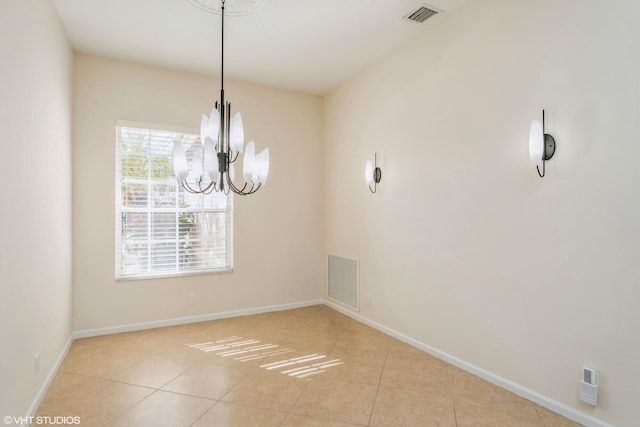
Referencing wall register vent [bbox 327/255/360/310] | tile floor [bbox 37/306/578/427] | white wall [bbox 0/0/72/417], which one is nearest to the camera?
white wall [bbox 0/0/72/417]

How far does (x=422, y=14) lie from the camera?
2.95m

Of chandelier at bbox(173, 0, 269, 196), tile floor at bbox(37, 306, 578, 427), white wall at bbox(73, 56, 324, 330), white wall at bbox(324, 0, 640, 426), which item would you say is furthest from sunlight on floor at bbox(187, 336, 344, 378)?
chandelier at bbox(173, 0, 269, 196)

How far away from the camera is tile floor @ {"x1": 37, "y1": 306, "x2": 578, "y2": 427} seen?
7.23 ft

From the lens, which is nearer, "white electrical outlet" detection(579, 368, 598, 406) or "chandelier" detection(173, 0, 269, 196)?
"white electrical outlet" detection(579, 368, 598, 406)

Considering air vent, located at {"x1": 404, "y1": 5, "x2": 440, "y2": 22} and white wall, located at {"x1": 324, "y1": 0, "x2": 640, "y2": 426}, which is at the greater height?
air vent, located at {"x1": 404, "y1": 5, "x2": 440, "y2": 22}

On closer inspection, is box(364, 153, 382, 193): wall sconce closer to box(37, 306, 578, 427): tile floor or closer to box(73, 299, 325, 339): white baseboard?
box(37, 306, 578, 427): tile floor

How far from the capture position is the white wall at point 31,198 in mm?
1827

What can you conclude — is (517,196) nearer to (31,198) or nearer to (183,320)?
(31,198)

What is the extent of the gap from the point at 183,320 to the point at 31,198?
2271 millimetres

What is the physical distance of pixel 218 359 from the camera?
3.09 meters

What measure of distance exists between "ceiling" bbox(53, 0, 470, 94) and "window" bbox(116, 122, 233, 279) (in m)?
0.84

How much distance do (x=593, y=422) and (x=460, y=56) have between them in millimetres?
2689

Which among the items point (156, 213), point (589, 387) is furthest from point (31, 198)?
point (589, 387)

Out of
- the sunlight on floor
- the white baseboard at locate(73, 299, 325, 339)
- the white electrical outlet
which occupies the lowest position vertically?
the sunlight on floor
